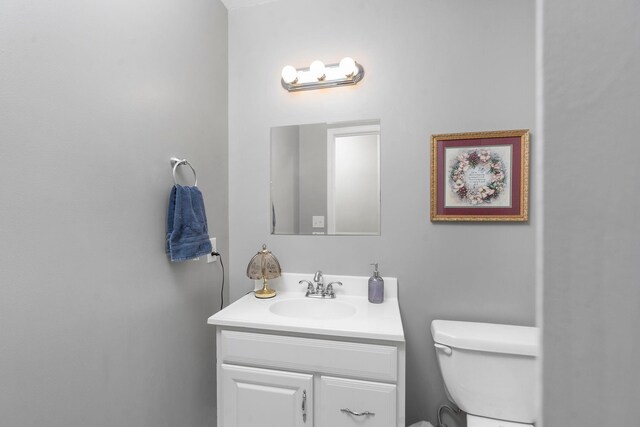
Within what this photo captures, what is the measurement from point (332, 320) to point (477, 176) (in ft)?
3.10

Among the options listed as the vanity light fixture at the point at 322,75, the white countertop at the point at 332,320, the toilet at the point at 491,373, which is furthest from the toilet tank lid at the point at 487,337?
the vanity light fixture at the point at 322,75

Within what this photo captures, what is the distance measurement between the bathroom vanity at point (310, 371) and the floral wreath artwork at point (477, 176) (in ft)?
2.20

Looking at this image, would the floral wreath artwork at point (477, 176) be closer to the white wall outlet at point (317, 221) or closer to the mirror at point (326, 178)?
the mirror at point (326, 178)

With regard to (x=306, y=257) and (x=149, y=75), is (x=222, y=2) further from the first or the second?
(x=306, y=257)

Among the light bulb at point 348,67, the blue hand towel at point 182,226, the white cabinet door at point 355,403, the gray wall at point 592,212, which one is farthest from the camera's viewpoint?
the light bulb at point 348,67

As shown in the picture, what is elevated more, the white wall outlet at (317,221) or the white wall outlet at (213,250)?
the white wall outlet at (317,221)

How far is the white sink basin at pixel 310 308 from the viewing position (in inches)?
55.4

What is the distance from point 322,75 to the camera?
1.49 meters

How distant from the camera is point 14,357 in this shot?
682 millimetres

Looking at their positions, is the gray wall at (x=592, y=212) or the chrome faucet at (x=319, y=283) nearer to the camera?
the gray wall at (x=592, y=212)

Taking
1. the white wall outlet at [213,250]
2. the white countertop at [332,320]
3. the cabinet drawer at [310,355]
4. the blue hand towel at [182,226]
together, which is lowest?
the cabinet drawer at [310,355]

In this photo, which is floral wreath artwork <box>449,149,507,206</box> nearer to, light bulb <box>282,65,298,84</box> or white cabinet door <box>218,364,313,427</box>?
light bulb <box>282,65,298,84</box>

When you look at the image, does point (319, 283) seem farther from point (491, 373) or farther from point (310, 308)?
point (491, 373)

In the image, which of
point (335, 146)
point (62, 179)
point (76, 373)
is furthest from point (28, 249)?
point (335, 146)
